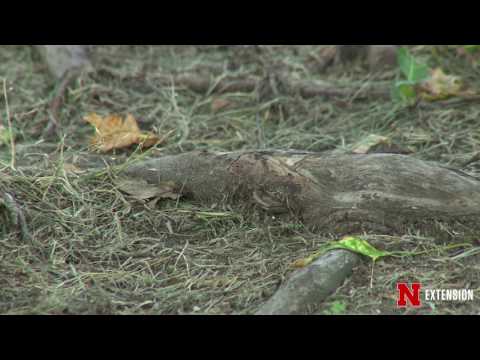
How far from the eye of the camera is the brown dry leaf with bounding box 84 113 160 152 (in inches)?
140

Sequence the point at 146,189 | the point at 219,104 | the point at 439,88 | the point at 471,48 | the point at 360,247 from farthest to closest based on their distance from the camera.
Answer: the point at 471,48, the point at 219,104, the point at 439,88, the point at 146,189, the point at 360,247

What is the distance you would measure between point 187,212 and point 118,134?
868 mm

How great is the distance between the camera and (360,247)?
8.30 ft

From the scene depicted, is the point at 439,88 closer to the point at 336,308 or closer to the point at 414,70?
the point at 414,70

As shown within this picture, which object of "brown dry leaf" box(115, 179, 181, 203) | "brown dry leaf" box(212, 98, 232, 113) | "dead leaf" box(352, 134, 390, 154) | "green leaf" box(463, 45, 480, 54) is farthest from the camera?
"green leaf" box(463, 45, 480, 54)

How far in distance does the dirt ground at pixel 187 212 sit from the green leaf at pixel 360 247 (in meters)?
0.03

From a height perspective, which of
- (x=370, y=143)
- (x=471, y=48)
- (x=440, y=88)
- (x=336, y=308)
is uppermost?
(x=471, y=48)

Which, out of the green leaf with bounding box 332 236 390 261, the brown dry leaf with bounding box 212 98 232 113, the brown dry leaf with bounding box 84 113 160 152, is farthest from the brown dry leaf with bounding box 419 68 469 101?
the green leaf with bounding box 332 236 390 261

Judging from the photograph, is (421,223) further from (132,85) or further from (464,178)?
(132,85)

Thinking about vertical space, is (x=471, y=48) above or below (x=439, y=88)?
above

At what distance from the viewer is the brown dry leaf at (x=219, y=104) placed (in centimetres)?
432

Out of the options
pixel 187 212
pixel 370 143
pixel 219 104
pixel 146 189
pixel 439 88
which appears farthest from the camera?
pixel 219 104

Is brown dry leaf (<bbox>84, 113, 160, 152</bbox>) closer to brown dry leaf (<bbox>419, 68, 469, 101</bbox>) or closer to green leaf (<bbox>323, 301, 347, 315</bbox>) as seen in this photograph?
green leaf (<bbox>323, 301, 347, 315</bbox>)

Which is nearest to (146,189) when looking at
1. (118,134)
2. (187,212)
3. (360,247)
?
(187,212)
